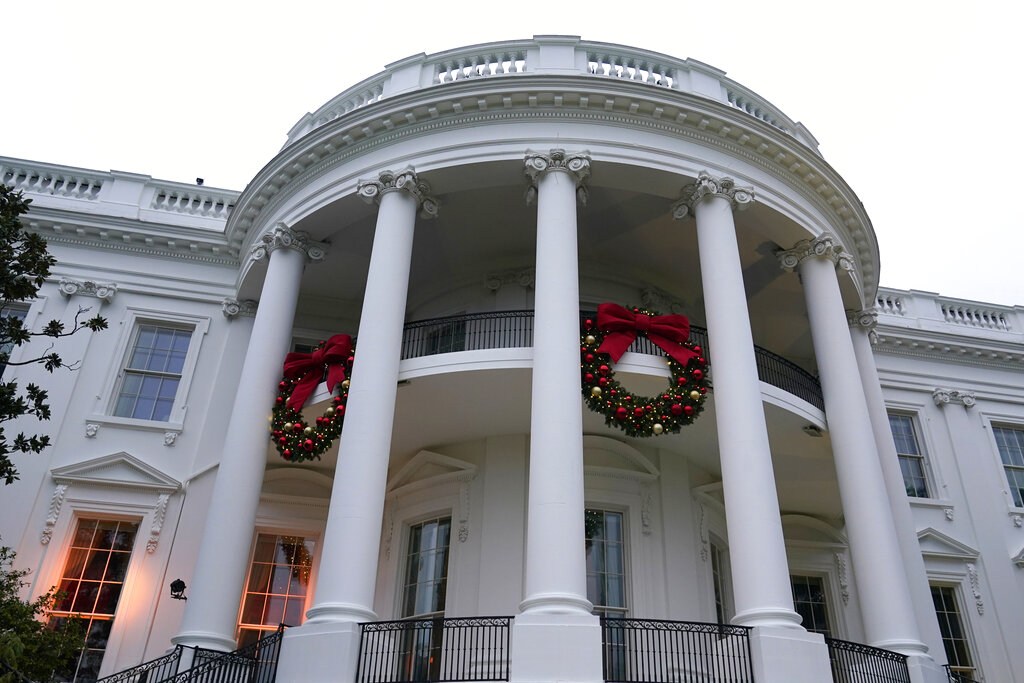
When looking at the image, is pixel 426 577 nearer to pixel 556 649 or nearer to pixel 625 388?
pixel 625 388

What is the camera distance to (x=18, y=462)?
1434 cm

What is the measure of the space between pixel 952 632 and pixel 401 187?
14228 mm

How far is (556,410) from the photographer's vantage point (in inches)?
396

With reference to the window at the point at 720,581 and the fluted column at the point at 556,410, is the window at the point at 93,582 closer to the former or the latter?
the fluted column at the point at 556,410

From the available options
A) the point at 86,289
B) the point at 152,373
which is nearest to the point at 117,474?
the point at 152,373

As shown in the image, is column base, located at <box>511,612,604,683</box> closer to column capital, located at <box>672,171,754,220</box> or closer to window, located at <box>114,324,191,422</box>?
column capital, located at <box>672,171,754,220</box>

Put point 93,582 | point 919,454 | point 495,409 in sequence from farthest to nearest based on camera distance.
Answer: point 919,454, point 93,582, point 495,409

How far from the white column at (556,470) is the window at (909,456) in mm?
10801

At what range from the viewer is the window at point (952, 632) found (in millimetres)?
16188

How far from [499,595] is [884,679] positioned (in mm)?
5365

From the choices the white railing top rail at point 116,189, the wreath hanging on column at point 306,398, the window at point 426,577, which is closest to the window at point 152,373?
the white railing top rail at point 116,189

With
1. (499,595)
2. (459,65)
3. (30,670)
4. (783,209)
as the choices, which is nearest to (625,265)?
(783,209)

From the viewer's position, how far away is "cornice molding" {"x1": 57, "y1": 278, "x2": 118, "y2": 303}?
16.1 metres

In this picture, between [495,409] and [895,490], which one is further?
[895,490]
